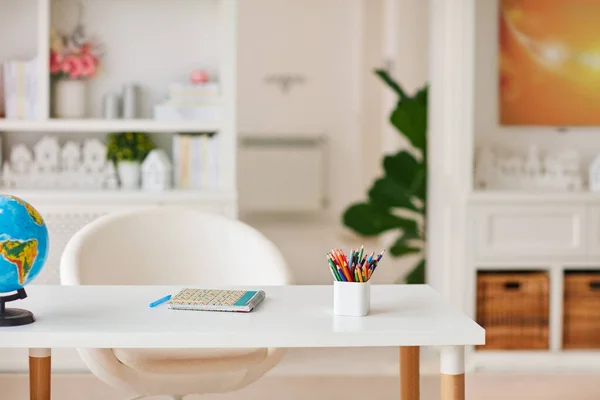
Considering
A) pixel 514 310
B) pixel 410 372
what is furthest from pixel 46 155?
pixel 410 372

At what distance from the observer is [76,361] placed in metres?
3.54

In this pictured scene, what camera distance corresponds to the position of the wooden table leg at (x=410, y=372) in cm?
193

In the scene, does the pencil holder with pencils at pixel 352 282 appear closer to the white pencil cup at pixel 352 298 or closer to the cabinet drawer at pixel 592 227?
the white pencil cup at pixel 352 298

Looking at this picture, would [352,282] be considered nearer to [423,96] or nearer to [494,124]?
[494,124]

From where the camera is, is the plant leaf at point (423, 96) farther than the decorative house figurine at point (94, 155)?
Yes

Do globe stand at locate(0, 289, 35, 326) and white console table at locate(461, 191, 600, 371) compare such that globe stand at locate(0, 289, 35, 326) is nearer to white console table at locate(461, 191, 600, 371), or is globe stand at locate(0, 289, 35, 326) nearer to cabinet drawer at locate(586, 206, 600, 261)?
white console table at locate(461, 191, 600, 371)

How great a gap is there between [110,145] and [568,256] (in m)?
2.08

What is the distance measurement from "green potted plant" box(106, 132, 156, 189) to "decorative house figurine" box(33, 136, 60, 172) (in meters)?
0.24

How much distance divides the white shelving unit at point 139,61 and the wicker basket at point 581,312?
1498 millimetres

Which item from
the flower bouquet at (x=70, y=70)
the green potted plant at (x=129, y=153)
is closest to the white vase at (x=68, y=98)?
the flower bouquet at (x=70, y=70)

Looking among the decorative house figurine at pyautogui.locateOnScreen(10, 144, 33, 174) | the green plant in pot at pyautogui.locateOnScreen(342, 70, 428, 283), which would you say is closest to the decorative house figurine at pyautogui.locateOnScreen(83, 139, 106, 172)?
the decorative house figurine at pyautogui.locateOnScreen(10, 144, 33, 174)

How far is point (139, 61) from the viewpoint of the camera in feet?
12.9

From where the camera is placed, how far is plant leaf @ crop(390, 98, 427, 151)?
4176 millimetres

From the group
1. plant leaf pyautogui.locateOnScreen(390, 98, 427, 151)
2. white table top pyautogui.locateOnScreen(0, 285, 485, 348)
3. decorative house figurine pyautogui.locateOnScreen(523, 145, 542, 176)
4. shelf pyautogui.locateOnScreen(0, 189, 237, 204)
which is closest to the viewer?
white table top pyautogui.locateOnScreen(0, 285, 485, 348)
